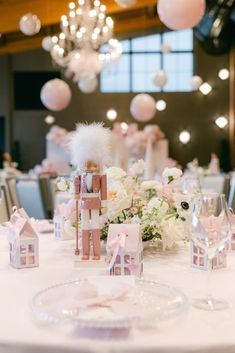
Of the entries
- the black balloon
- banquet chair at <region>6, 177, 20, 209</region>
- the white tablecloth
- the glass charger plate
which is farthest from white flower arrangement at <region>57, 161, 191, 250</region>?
the black balloon

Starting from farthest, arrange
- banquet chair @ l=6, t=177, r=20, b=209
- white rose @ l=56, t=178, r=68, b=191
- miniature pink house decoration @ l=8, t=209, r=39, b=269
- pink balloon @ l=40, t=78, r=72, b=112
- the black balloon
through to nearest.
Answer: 1. the black balloon
2. pink balloon @ l=40, t=78, r=72, b=112
3. banquet chair @ l=6, t=177, r=20, b=209
4. white rose @ l=56, t=178, r=68, b=191
5. miniature pink house decoration @ l=8, t=209, r=39, b=269

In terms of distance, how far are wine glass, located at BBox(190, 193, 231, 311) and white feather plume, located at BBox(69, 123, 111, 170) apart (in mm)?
397

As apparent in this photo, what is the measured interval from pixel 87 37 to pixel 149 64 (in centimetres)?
709

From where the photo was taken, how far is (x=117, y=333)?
3.39 feet

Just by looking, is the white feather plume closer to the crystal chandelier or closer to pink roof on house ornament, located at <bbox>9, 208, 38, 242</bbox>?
pink roof on house ornament, located at <bbox>9, 208, 38, 242</bbox>

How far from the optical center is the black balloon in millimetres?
Answer: 11125

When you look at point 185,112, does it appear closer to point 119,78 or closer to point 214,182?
point 119,78

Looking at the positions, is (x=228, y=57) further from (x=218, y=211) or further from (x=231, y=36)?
(x=218, y=211)

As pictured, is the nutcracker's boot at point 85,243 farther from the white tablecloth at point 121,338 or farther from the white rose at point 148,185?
the white rose at point 148,185

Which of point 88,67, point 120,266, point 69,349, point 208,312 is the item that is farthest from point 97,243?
point 88,67

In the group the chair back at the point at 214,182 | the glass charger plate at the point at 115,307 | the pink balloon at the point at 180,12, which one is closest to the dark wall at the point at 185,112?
the chair back at the point at 214,182

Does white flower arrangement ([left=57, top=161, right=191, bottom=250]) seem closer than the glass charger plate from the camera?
No

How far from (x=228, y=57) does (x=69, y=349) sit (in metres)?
14.0

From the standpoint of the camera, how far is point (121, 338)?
1.01m
